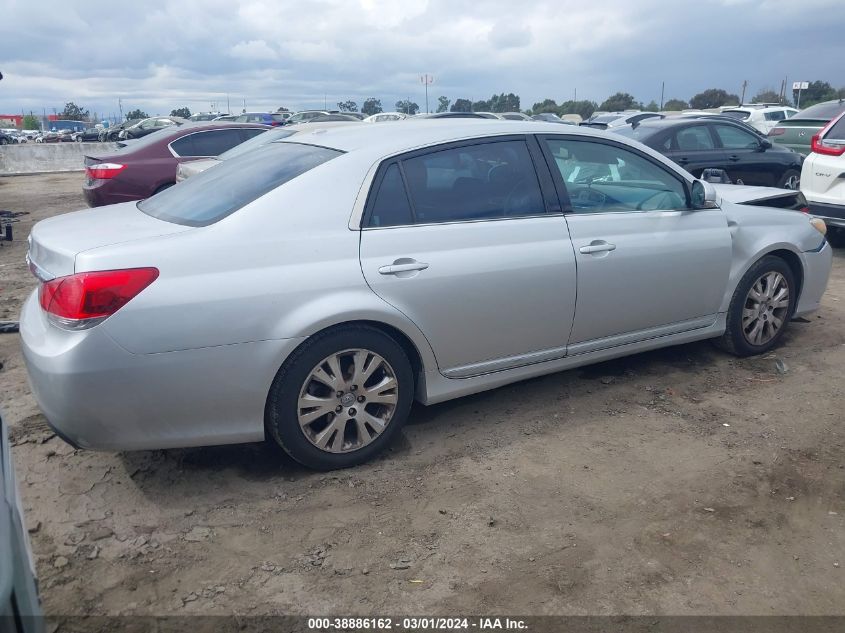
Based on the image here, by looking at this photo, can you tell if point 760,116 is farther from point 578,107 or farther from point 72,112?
point 72,112

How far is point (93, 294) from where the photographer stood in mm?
3168

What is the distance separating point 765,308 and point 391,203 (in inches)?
116

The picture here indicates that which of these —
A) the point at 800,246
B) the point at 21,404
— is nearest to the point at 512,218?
the point at 800,246

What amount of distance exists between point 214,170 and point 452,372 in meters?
1.87

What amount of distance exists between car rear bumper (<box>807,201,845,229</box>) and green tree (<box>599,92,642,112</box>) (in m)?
58.2

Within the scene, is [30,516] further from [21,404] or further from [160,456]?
[21,404]

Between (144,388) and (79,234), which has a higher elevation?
(79,234)

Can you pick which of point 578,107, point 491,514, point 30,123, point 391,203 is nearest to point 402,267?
point 391,203

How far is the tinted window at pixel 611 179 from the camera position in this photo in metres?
4.46

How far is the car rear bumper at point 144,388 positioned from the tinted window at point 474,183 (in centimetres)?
107

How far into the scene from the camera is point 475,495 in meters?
3.56

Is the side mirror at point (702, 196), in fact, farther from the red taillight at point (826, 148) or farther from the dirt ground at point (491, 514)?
the red taillight at point (826, 148)

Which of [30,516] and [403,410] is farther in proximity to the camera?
[403,410]

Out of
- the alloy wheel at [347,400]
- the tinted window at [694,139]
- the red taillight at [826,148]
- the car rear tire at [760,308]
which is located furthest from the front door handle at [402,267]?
the tinted window at [694,139]
